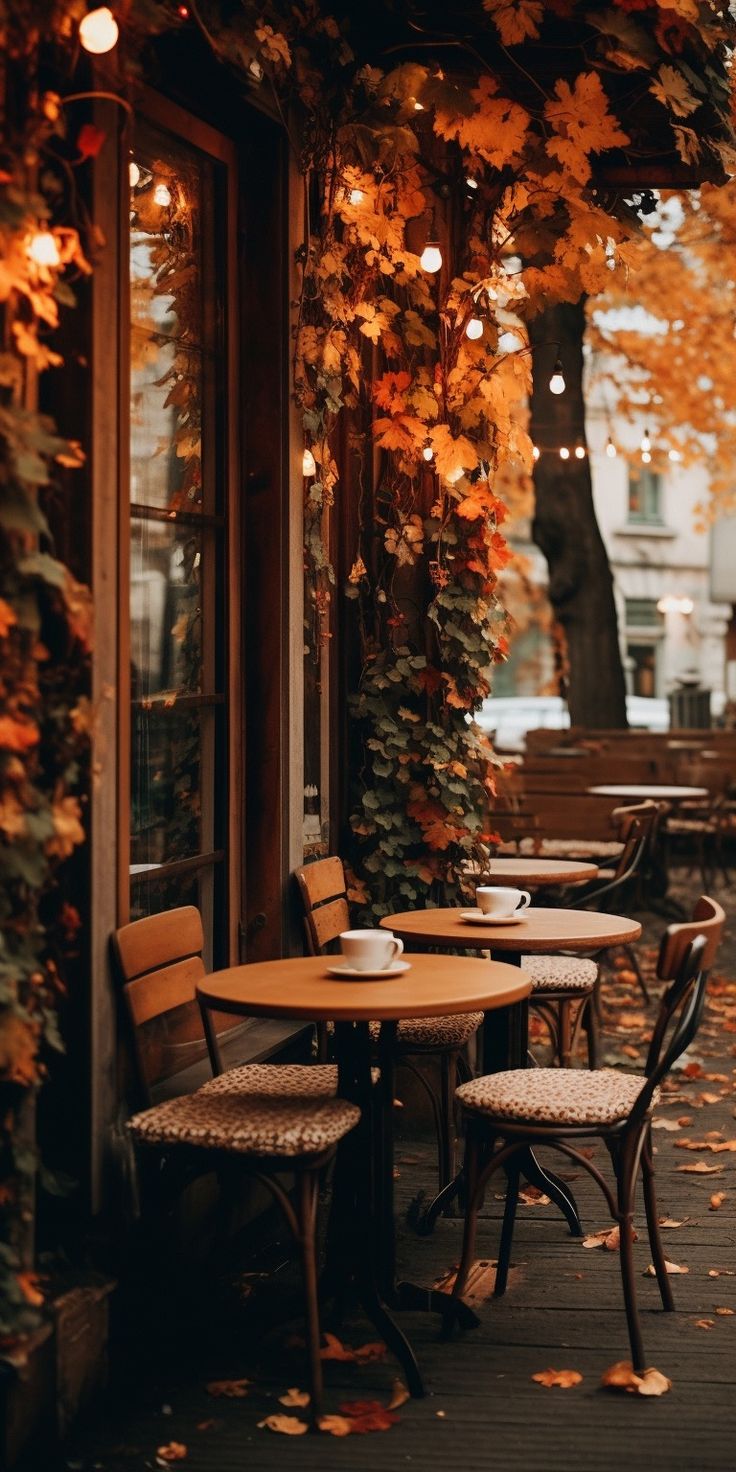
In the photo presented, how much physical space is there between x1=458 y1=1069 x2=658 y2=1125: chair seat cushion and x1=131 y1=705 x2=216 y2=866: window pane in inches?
45.6

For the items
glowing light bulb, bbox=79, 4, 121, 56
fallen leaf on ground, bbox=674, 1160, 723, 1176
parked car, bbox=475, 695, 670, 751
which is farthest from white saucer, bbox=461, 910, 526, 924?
parked car, bbox=475, 695, 670, 751

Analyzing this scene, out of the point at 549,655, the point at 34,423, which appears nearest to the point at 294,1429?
the point at 34,423

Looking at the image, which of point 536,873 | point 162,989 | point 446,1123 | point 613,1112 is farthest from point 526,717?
point 613,1112

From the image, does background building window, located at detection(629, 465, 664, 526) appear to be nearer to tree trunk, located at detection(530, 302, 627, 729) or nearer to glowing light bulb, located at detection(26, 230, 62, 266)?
tree trunk, located at detection(530, 302, 627, 729)

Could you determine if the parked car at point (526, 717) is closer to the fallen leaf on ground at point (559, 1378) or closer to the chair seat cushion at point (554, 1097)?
the chair seat cushion at point (554, 1097)

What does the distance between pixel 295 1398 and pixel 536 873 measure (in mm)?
2852

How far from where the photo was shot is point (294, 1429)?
156 inches

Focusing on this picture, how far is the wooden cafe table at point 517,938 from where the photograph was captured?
5156 mm

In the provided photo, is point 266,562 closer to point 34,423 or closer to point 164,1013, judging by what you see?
point 164,1013

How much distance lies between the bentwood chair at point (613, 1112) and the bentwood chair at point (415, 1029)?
82 centimetres

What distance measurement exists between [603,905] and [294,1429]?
7602mm

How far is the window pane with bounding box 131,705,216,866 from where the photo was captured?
16.4ft

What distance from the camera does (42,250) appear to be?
356 cm

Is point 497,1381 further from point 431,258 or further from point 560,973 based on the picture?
point 431,258
